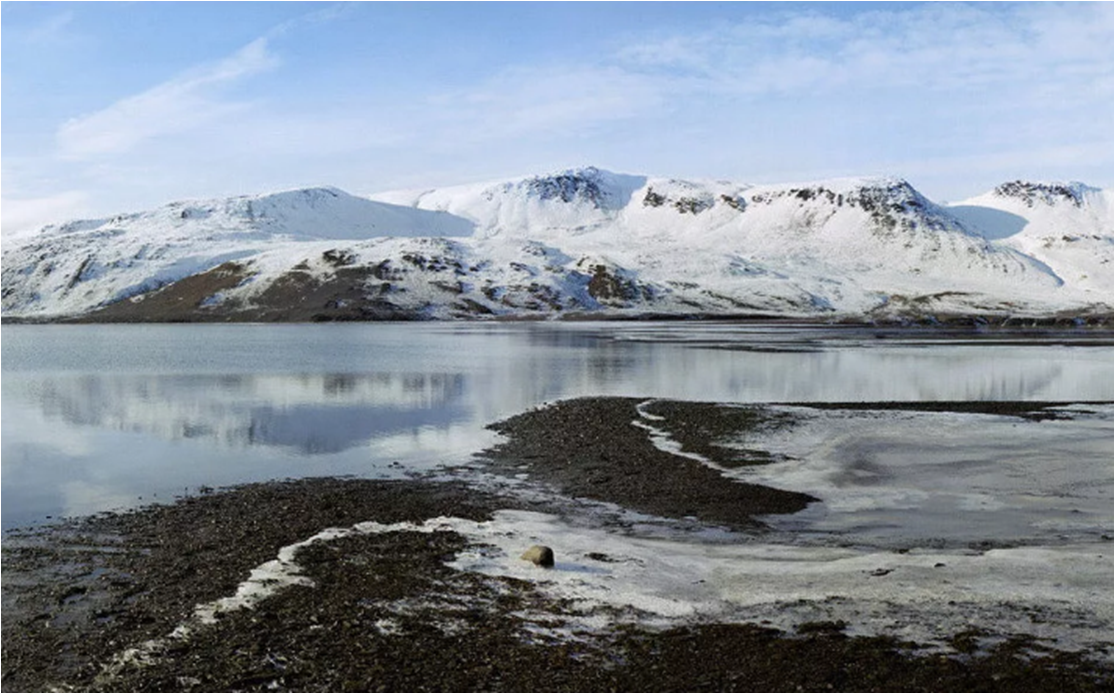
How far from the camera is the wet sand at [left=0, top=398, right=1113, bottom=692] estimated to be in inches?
538

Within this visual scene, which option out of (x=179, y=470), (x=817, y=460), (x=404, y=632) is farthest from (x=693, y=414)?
(x=404, y=632)

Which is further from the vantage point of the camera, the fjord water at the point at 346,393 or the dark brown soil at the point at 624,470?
the fjord water at the point at 346,393

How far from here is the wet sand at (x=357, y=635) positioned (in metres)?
13.7

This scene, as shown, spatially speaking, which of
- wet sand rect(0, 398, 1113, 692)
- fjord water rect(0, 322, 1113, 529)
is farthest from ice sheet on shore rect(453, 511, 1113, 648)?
fjord water rect(0, 322, 1113, 529)

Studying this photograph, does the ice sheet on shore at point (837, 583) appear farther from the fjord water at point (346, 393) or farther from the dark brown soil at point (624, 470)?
the fjord water at point (346, 393)

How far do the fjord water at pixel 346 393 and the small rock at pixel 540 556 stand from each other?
436 inches

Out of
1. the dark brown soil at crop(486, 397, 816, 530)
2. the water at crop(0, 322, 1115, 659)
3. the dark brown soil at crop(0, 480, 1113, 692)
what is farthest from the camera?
the dark brown soil at crop(486, 397, 816, 530)

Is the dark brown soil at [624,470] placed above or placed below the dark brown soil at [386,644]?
below

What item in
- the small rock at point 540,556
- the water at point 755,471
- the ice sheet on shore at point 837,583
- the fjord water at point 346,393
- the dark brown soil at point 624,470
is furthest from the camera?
the fjord water at point 346,393

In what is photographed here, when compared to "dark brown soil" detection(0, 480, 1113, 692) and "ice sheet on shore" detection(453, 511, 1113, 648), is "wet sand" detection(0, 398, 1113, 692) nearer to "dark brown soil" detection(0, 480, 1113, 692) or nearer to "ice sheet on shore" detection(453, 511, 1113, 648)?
"dark brown soil" detection(0, 480, 1113, 692)

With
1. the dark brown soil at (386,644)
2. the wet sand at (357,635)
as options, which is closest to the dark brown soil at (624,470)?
the wet sand at (357,635)

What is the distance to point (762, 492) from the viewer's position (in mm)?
28391

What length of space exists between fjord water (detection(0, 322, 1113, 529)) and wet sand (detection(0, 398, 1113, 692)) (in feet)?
15.0

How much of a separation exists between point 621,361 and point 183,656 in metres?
74.3
